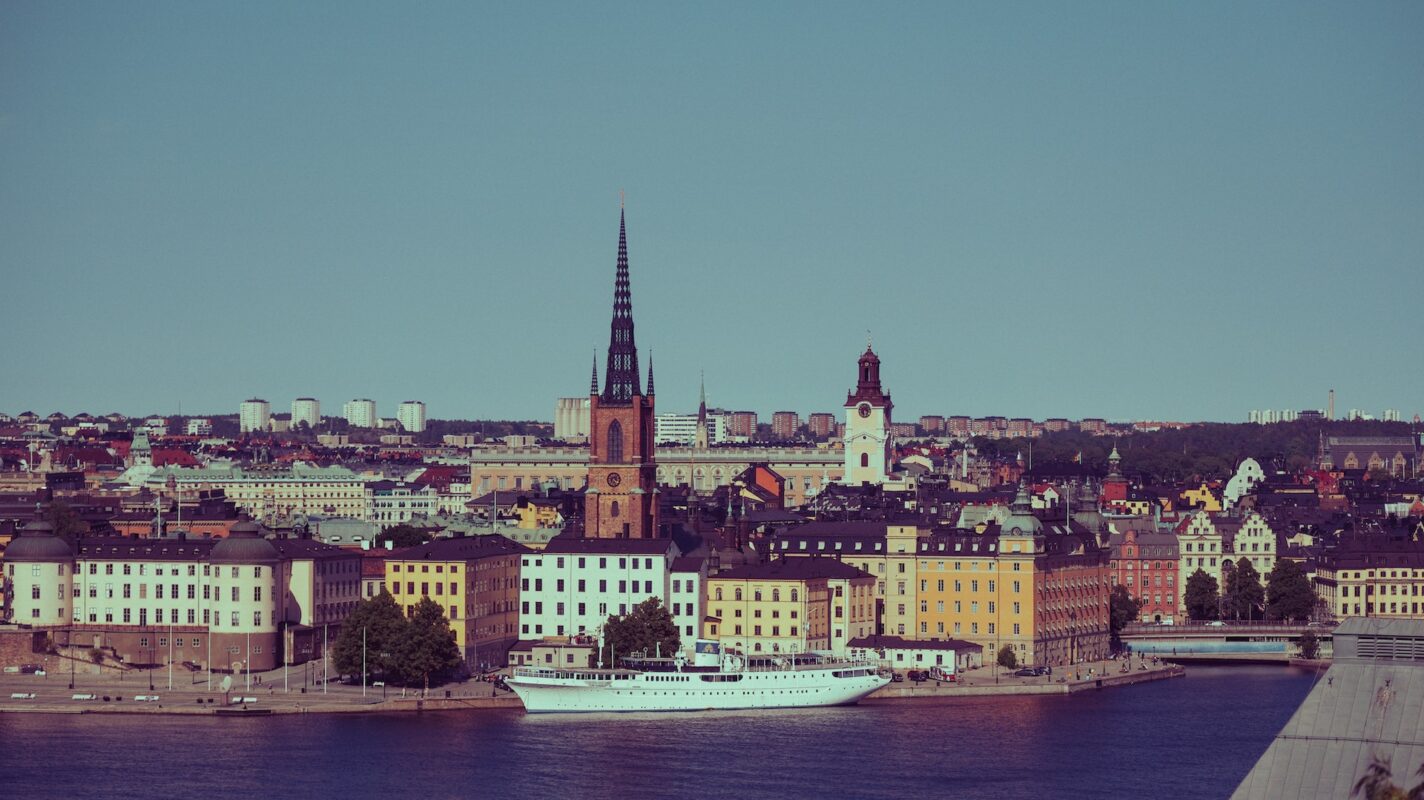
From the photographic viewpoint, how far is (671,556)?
85.0m

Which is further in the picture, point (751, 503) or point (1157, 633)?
point (751, 503)

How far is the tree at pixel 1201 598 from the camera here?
100625mm

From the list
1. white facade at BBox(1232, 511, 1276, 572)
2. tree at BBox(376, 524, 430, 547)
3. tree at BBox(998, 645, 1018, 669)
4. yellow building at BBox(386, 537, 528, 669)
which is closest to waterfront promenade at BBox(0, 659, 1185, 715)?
tree at BBox(998, 645, 1018, 669)

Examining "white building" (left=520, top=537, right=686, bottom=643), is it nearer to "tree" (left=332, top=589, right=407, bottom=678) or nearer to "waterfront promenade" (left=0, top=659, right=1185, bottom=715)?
"waterfront promenade" (left=0, top=659, right=1185, bottom=715)

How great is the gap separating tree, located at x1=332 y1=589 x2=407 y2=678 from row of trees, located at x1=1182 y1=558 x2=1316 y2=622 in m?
33.7

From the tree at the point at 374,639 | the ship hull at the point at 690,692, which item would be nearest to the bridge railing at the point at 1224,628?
the ship hull at the point at 690,692

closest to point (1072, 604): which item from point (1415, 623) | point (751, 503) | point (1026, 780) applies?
point (1026, 780)

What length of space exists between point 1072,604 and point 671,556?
12.4 m

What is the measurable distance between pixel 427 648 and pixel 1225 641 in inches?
1191

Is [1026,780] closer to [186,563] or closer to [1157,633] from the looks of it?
[186,563]

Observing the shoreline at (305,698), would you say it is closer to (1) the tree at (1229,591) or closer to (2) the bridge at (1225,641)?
(2) the bridge at (1225,641)

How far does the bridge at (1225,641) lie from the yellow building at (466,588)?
70.9 ft

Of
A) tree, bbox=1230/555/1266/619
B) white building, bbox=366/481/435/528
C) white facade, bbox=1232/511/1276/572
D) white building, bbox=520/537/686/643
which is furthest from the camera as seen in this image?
white building, bbox=366/481/435/528

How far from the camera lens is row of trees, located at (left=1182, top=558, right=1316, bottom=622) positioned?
9912cm
